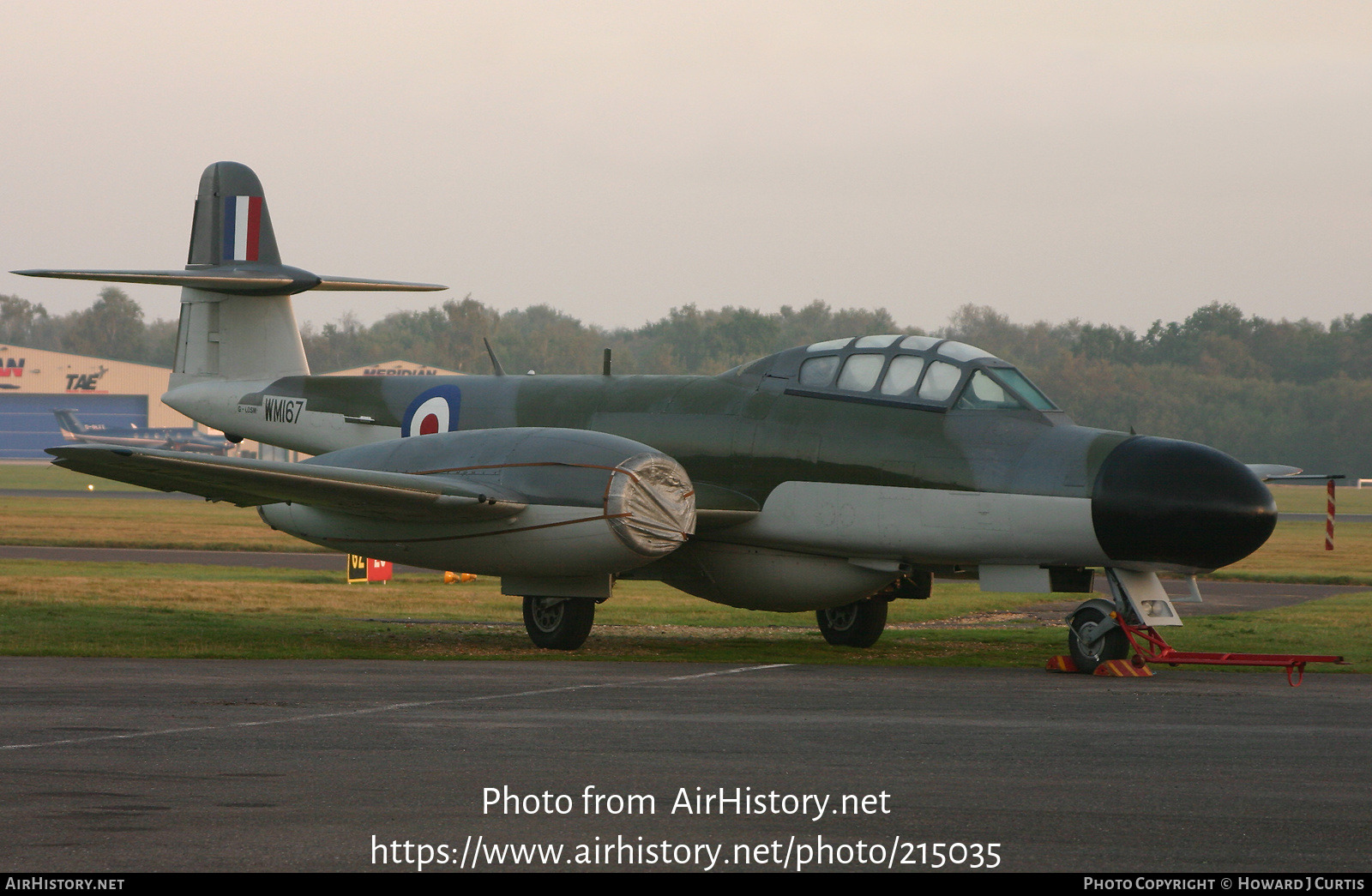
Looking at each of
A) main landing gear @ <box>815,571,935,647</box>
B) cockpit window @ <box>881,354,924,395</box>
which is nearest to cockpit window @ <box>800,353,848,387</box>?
cockpit window @ <box>881,354,924,395</box>

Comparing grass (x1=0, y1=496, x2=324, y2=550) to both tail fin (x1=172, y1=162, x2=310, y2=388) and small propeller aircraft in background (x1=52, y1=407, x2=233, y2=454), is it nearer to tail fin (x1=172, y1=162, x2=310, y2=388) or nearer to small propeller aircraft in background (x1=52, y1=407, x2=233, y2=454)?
tail fin (x1=172, y1=162, x2=310, y2=388)

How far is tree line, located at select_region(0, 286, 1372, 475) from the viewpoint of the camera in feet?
412

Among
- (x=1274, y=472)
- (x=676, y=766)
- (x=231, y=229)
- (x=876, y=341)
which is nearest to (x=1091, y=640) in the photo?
(x=876, y=341)

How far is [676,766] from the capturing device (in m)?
9.13

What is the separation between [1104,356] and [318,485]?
136 meters

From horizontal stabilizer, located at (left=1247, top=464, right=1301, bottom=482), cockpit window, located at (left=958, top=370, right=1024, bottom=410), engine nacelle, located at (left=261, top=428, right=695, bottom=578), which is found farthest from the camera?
horizontal stabilizer, located at (left=1247, top=464, right=1301, bottom=482)

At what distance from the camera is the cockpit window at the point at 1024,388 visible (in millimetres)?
15633

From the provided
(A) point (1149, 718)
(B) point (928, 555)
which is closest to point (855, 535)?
(B) point (928, 555)

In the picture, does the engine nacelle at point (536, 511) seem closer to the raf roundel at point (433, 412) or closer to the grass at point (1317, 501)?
the raf roundel at point (433, 412)

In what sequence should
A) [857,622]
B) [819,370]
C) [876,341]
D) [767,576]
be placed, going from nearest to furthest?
[876,341] < [819,370] < [767,576] < [857,622]

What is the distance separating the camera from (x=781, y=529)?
647 inches

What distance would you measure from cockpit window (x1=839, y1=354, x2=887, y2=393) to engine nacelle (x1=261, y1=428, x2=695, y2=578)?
6.75 feet

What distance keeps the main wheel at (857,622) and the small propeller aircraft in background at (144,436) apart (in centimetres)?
8209

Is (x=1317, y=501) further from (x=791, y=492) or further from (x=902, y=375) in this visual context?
(x=791, y=492)
